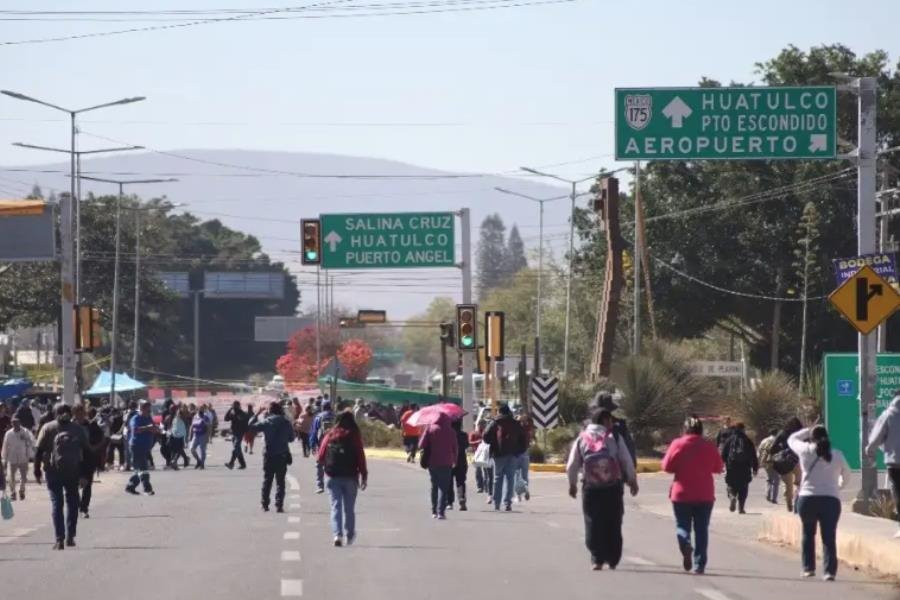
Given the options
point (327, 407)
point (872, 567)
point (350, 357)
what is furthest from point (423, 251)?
point (350, 357)

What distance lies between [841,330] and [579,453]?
5339 centimetres

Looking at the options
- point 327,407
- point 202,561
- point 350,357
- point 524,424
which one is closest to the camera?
point 202,561

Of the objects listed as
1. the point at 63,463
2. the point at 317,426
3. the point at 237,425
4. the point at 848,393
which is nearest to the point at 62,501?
the point at 63,463

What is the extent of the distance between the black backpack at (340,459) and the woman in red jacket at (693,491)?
441 centimetres

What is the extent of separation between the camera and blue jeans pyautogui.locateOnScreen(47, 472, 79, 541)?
21.2m

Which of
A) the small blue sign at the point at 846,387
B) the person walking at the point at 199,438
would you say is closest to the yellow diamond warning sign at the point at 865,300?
the small blue sign at the point at 846,387

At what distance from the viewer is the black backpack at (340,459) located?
2092 centimetres

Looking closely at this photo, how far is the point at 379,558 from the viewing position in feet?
64.1

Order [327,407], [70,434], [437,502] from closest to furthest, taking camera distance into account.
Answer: [70,434] → [437,502] → [327,407]

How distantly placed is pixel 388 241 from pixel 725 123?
2013 cm

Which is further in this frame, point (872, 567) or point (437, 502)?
point (437, 502)

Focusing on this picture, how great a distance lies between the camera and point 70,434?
70.1 feet

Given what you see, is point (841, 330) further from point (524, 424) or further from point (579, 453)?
point (579, 453)

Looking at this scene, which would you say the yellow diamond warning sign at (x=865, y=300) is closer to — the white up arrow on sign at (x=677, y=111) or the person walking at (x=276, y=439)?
the white up arrow on sign at (x=677, y=111)
